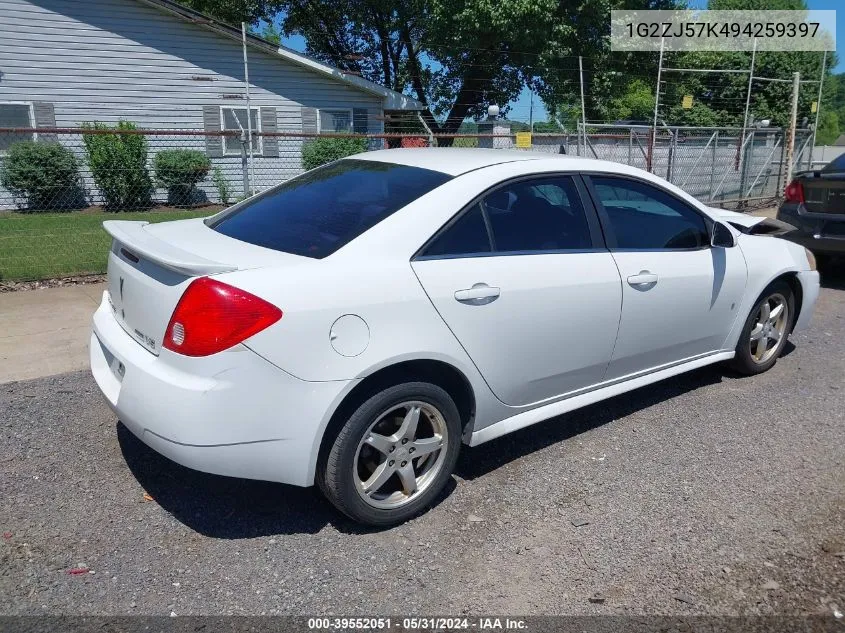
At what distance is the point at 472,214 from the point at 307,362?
1.14 m

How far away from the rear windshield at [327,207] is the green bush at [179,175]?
8937mm

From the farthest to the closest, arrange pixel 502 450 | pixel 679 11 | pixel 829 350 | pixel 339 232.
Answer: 1. pixel 679 11
2. pixel 829 350
3. pixel 502 450
4. pixel 339 232

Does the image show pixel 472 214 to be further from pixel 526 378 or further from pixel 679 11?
pixel 679 11

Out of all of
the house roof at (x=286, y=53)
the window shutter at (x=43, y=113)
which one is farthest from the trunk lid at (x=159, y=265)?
the house roof at (x=286, y=53)

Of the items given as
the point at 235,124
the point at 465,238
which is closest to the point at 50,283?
the point at 465,238

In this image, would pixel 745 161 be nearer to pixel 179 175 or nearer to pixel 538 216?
pixel 179 175

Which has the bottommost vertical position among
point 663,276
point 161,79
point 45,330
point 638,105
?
point 45,330

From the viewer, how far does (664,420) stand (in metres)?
4.59

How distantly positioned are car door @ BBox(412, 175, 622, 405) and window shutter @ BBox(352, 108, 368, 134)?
49.6ft

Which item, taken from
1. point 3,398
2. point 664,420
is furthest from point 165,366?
point 664,420

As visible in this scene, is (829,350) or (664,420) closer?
(664,420)

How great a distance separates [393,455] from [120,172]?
10.5 metres

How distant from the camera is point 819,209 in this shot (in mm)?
8047

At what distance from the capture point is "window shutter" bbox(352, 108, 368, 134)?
1841 cm
